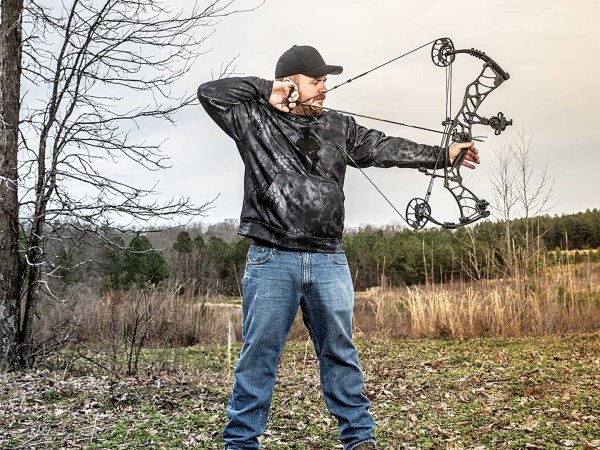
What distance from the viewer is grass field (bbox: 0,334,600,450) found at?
3697mm

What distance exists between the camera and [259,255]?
2.83m

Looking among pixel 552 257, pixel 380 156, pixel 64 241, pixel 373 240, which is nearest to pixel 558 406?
pixel 380 156

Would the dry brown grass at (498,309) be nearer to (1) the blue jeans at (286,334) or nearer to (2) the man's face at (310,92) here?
(1) the blue jeans at (286,334)

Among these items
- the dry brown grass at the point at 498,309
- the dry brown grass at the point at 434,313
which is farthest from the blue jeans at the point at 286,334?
the dry brown grass at the point at 498,309

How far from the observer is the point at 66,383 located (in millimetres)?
5445

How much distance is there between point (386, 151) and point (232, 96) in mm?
764

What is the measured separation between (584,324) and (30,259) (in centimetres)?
712

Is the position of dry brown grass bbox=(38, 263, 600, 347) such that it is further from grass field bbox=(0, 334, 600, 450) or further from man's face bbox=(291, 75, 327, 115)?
man's face bbox=(291, 75, 327, 115)

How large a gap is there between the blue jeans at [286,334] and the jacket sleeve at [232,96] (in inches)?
23.1

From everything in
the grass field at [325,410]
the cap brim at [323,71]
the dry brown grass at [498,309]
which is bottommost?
the grass field at [325,410]

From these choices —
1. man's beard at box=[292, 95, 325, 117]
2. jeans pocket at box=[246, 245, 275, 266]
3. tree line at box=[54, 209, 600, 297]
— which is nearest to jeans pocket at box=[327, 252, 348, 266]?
jeans pocket at box=[246, 245, 275, 266]

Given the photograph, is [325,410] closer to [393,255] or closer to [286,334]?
[286,334]

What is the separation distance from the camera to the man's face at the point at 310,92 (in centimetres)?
296

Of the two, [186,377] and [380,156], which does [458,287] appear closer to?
[186,377]
